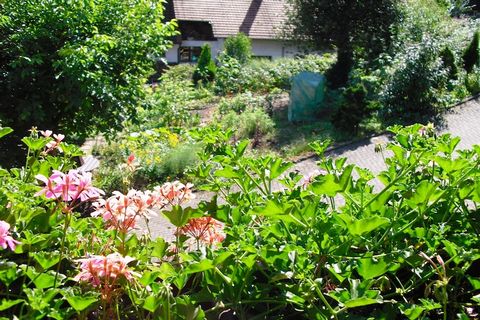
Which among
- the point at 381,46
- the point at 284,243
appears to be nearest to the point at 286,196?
the point at 284,243

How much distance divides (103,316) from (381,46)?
13590 mm

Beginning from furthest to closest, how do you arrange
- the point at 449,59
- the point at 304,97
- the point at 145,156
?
the point at 449,59 → the point at 304,97 → the point at 145,156

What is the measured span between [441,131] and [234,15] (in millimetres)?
17937

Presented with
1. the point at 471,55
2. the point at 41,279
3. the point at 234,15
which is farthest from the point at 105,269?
the point at 234,15

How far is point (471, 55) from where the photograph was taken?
13.9 metres

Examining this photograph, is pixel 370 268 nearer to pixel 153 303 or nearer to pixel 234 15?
pixel 153 303

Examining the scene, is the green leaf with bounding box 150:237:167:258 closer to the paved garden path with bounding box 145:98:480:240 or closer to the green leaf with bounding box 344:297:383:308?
the green leaf with bounding box 344:297:383:308

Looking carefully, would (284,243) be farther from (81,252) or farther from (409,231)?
(81,252)

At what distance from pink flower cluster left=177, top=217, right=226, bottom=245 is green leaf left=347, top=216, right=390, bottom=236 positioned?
46 cm

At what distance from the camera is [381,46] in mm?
13875

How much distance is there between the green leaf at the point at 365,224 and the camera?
1.09m

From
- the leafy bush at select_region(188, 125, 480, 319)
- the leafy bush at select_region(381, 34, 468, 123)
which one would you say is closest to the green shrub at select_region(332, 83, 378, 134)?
the leafy bush at select_region(381, 34, 468, 123)

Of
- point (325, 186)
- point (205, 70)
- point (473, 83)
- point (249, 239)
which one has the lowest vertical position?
point (205, 70)

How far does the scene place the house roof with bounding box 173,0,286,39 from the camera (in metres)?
26.1
